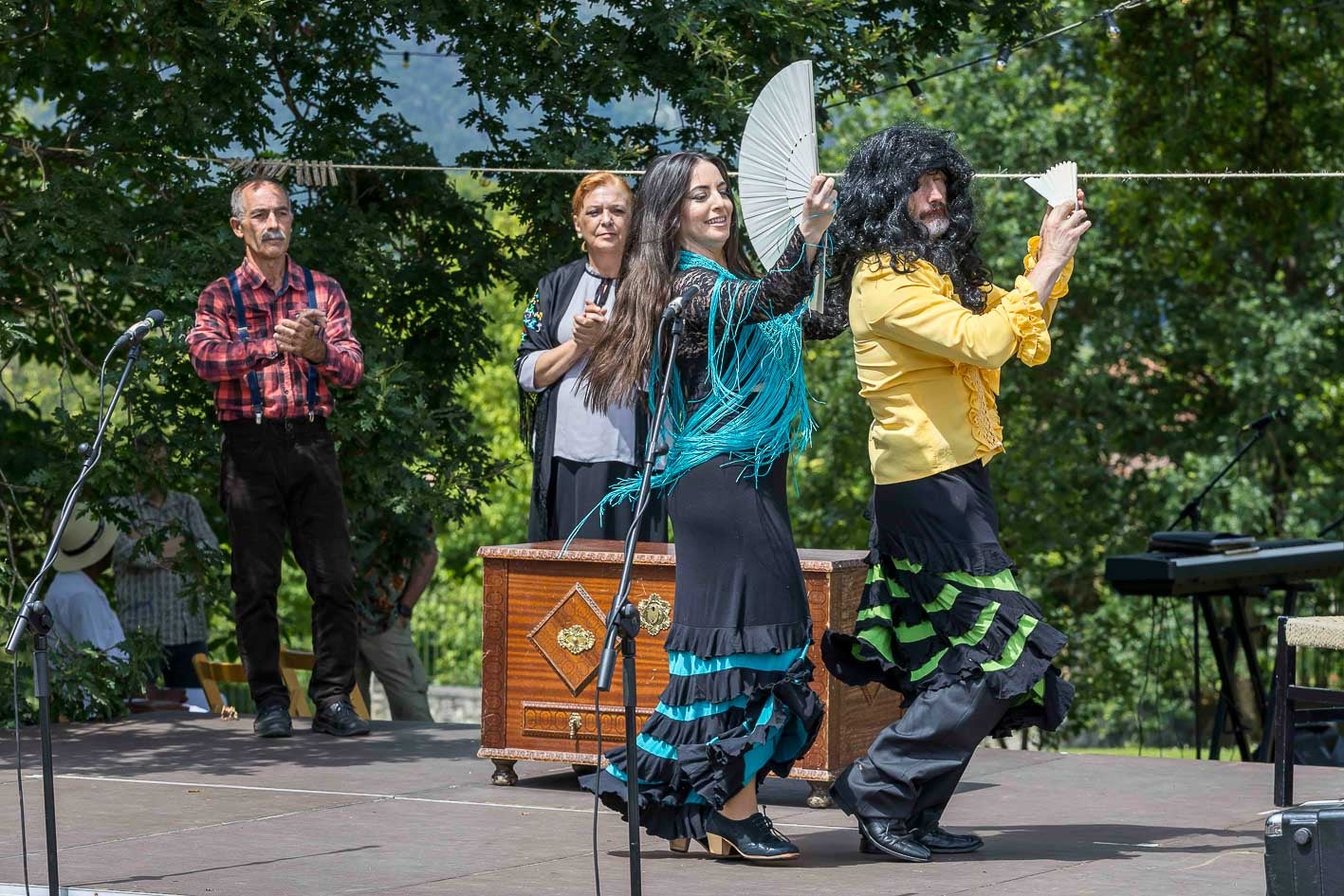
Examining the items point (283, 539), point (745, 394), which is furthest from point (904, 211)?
point (283, 539)

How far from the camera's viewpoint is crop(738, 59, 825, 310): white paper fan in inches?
187

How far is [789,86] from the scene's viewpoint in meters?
4.78

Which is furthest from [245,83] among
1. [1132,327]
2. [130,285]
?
[1132,327]

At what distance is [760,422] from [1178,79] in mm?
10926

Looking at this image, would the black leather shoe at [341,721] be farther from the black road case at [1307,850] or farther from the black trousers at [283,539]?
the black road case at [1307,850]

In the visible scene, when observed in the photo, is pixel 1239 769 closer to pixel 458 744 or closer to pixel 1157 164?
pixel 458 744

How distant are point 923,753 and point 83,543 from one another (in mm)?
5118

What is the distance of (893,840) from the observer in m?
4.88

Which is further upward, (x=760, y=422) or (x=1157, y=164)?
(x=1157, y=164)

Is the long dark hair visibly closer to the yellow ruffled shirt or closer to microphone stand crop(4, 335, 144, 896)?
the yellow ruffled shirt

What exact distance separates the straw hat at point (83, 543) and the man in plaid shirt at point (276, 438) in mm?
1533

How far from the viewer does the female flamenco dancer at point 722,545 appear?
15.7 feet

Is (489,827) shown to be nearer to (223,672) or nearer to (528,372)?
(528,372)

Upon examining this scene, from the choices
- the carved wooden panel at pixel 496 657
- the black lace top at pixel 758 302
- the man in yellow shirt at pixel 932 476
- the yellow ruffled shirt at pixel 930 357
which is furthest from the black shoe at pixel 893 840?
the carved wooden panel at pixel 496 657
